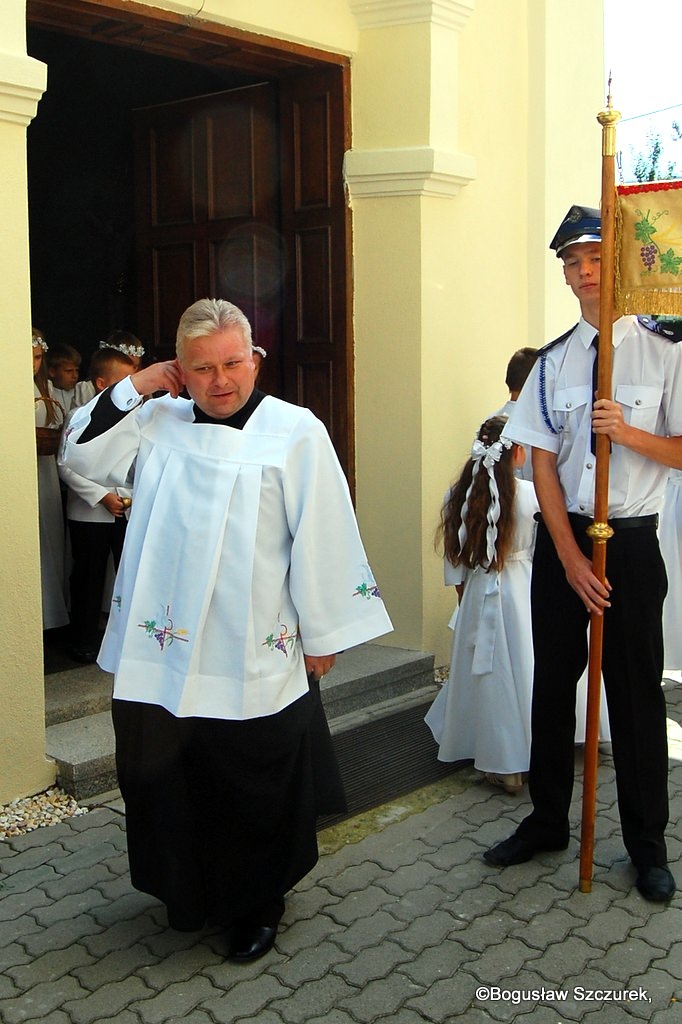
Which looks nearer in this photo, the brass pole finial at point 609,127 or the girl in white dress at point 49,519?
the brass pole finial at point 609,127

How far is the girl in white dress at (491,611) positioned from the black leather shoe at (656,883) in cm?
98

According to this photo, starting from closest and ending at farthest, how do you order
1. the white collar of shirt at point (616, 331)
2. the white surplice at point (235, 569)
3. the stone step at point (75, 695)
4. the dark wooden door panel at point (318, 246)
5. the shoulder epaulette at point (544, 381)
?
the white surplice at point (235, 569) < the white collar of shirt at point (616, 331) < the shoulder epaulette at point (544, 381) < the stone step at point (75, 695) < the dark wooden door panel at point (318, 246)

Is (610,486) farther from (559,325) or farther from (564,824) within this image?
(559,325)

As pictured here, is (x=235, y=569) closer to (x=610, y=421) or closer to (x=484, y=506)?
(x=610, y=421)

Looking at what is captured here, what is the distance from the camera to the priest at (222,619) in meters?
3.46

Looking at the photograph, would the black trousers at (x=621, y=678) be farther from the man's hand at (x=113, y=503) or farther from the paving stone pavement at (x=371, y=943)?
the man's hand at (x=113, y=503)

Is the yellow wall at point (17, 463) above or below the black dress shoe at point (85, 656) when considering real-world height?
above

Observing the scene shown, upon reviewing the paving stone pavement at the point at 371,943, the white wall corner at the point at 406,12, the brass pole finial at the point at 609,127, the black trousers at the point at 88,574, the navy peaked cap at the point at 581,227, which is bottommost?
the paving stone pavement at the point at 371,943

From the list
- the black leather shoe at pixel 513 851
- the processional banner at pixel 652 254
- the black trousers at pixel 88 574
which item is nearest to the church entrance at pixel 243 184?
the black trousers at pixel 88 574

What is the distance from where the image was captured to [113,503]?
6.01 meters

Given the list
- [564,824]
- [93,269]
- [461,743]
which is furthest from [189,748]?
[93,269]

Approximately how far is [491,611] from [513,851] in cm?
119

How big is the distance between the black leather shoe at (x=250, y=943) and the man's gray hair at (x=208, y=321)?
5.83 ft

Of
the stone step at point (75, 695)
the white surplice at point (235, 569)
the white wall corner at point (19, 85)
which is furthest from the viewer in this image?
the stone step at point (75, 695)
